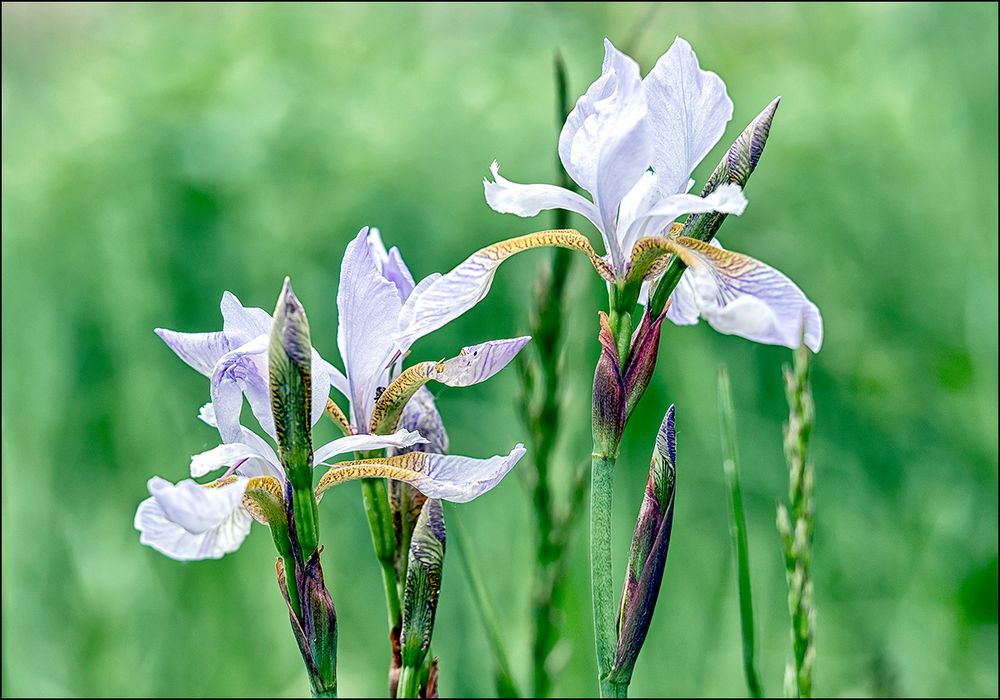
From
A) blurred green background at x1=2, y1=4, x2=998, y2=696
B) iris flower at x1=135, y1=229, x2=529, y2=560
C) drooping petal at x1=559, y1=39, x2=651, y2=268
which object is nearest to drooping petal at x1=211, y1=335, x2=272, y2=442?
iris flower at x1=135, y1=229, x2=529, y2=560

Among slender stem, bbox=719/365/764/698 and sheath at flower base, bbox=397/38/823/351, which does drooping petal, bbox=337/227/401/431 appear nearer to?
sheath at flower base, bbox=397/38/823/351

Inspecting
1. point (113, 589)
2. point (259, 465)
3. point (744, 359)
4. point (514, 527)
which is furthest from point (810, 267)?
point (259, 465)

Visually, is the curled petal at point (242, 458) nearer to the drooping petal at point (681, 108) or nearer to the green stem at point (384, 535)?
the green stem at point (384, 535)

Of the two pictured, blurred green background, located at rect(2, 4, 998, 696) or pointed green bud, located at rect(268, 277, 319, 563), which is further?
blurred green background, located at rect(2, 4, 998, 696)

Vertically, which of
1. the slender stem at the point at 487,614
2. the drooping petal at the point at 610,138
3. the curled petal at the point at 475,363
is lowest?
the slender stem at the point at 487,614

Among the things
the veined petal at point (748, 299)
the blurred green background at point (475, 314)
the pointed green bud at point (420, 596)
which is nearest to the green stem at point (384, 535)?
the pointed green bud at point (420, 596)

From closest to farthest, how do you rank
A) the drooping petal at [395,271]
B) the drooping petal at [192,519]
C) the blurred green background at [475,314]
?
the drooping petal at [192,519]
the drooping petal at [395,271]
the blurred green background at [475,314]
